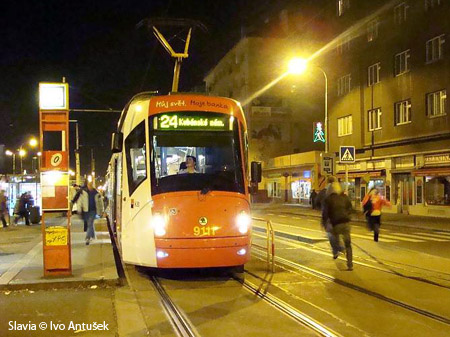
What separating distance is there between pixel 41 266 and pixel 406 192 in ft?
89.7

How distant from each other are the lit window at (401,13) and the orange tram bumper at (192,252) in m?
28.7

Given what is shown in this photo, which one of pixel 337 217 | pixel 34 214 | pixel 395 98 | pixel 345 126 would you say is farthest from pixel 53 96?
pixel 345 126

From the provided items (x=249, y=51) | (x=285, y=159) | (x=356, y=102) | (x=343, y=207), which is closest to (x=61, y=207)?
(x=343, y=207)

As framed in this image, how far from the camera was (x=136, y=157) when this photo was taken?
33.8ft

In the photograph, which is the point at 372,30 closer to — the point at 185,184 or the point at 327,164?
the point at 327,164

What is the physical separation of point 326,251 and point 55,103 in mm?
8475

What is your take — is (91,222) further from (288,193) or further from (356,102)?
(288,193)

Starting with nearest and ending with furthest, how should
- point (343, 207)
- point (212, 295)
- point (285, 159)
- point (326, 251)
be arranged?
point (212, 295)
point (343, 207)
point (326, 251)
point (285, 159)

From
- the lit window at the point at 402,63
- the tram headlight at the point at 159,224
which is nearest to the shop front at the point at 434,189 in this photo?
the lit window at the point at 402,63

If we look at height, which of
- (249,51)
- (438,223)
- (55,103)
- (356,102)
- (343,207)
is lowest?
(438,223)

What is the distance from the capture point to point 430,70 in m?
31.2

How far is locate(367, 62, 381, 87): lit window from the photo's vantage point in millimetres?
36794

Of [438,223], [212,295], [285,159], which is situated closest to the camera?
[212,295]

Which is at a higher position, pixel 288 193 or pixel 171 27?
pixel 171 27
